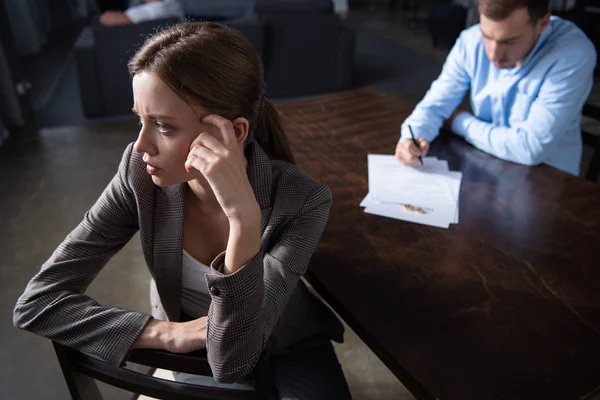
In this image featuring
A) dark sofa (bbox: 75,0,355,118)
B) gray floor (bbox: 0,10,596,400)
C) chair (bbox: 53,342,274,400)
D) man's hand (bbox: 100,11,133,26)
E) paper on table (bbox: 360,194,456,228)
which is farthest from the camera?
man's hand (bbox: 100,11,133,26)

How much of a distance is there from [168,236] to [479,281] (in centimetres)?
68

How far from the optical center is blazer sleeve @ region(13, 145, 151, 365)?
Answer: 3.20 feet

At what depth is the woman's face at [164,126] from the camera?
3.07 ft

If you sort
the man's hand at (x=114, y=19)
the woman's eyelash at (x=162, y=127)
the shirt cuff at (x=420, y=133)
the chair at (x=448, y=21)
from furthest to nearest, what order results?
the chair at (x=448, y=21), the man's hand at (x=114, y=19), the shirt cuff at (x=420, y=133), the woman's eyelash at (x=162, y=127)

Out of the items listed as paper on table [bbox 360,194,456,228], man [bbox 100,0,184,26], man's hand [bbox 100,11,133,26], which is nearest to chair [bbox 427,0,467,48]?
man [bbox 100,0,184,26]

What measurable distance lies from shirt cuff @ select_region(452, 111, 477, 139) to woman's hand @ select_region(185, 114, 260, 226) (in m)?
1.07

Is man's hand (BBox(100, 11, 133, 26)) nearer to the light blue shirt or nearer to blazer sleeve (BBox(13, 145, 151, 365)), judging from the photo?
the light blue shirt

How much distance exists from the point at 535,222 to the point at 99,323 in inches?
41.6

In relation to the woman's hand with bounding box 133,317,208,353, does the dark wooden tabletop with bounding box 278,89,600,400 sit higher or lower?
lower

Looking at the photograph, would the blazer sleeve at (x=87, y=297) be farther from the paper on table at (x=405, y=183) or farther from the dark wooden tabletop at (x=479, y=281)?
the paper on table at (x=405, y=183)

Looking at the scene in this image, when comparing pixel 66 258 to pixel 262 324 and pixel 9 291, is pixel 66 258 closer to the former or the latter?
pixel 262 324

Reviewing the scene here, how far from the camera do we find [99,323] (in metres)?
0.99

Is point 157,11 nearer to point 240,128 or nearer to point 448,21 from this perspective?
point 448,21

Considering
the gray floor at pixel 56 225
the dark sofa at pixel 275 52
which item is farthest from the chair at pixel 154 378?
the dark sofa at pixel 275 52
